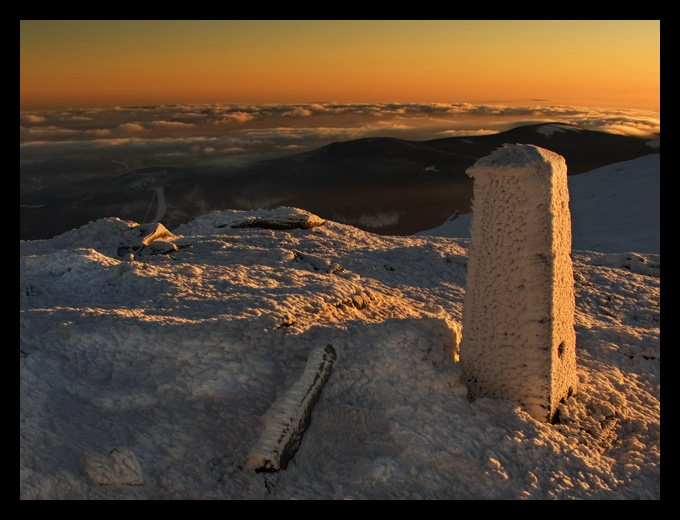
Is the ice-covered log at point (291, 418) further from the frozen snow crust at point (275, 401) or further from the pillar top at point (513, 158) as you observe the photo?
the pillar top at point (513, 158)

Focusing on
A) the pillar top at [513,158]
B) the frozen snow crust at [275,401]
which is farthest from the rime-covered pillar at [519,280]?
the frozen snow crust at [275,401]

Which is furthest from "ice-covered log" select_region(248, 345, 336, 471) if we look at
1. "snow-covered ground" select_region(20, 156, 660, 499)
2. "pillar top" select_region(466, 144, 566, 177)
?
"pillar top" select_region(466, 144, 566, 177)

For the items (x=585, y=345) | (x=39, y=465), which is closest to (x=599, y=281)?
(x=585, y=345)

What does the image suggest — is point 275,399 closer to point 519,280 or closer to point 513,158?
point 519,280

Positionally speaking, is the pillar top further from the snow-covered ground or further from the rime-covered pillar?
the snow-covered ground

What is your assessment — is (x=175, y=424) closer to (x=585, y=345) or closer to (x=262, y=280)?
(x=262, y=280)

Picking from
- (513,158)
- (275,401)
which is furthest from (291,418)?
(513,158)
